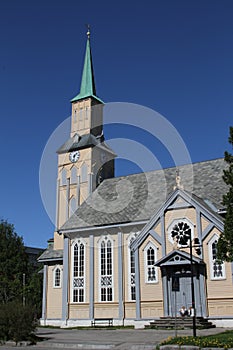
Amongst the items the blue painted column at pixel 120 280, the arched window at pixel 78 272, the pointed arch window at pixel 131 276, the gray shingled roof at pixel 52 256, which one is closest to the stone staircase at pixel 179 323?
the pointed arch window at pixel 131 276

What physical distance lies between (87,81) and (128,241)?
22.8 meters

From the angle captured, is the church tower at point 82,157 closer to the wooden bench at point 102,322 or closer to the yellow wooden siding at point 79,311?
the yellow wooden siding at point 79,311

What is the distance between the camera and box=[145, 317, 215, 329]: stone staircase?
2524cm

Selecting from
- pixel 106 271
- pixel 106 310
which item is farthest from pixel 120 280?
pixel 106 310

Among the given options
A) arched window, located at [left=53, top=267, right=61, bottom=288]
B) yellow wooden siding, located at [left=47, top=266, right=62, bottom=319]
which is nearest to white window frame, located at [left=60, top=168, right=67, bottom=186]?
arched window, located at [left=53, top=267, right=61, bottom=288]

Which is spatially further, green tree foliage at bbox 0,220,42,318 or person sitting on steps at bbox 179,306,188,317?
green tree foliage at bbox 0,220,42,318

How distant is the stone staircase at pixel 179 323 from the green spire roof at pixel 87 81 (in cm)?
2753

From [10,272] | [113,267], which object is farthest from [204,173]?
[10,272]

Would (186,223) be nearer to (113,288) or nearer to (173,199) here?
(173,199)

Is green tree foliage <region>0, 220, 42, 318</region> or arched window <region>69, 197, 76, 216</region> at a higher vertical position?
arched window <region>69, 197, 76, 216</region>

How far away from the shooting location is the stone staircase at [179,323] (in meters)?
25.2

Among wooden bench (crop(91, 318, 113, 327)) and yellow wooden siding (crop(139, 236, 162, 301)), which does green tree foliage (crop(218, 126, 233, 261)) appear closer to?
yellow wooden siding (crop(139, 236, 162, 301))

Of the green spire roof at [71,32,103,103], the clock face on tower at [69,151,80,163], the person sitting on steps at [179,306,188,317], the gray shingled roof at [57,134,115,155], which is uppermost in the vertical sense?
the green spire roof at [71,32,103,103]

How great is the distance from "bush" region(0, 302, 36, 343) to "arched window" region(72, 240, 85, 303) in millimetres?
14485
